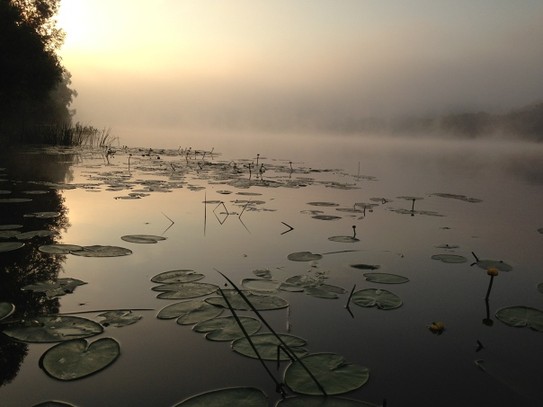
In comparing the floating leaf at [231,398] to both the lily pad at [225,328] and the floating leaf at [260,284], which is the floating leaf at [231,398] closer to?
the lily pad at [225,328]

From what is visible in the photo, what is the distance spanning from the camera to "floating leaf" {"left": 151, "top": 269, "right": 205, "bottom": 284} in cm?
368

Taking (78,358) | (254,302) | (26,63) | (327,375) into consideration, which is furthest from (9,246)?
(26,63)

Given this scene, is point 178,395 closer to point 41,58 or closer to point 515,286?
point 515,286

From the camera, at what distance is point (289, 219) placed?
23.0 feet

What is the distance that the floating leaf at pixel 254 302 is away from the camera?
3.18 m

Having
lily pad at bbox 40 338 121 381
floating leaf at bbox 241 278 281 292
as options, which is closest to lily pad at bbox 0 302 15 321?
lily pad at bbox 40 338 121 381

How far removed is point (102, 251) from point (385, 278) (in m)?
2.99

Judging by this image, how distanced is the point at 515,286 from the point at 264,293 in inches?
101

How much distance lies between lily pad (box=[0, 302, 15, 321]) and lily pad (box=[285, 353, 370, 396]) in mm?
1998

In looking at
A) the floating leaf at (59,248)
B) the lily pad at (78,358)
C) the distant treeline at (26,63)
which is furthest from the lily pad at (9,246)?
the distant treeline at (26,63)

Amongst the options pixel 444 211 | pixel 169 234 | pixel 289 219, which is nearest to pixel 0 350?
pixel 169 234

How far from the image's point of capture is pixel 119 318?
115 inches

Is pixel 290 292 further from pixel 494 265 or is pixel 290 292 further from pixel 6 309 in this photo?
pixel 494 265

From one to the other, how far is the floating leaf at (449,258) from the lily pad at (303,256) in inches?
57.0
